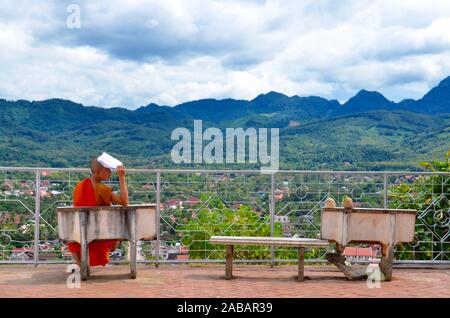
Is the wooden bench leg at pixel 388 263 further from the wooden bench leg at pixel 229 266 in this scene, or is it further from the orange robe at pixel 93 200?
the orange robe at pixel 93 200

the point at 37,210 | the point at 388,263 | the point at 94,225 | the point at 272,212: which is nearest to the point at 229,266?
the point at 272,212

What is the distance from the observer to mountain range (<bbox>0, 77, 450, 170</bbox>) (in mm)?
53375

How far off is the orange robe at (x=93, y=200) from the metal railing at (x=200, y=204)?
2.68ft

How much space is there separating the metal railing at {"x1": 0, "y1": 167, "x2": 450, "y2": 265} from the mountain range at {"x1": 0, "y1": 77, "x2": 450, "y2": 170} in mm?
33437

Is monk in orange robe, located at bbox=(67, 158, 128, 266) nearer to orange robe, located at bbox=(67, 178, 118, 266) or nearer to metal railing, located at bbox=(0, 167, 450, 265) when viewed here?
orange robe, located at bbox=(67, 178, 118, 266)

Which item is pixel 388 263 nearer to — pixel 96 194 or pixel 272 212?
pixel 272 212

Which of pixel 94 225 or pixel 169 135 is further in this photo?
pixel 169 135

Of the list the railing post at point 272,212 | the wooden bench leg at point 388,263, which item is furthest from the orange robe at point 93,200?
the wooden bench leg at point 388,263

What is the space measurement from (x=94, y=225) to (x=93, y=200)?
0.44 m

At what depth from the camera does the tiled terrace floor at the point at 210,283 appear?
24.6ft

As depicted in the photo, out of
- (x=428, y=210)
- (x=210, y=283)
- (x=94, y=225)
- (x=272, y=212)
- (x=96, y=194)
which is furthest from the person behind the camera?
(x=428, y=210)

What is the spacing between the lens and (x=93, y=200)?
27.8 feet

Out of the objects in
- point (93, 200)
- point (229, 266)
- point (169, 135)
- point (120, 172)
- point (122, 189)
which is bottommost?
point (229, 266)
